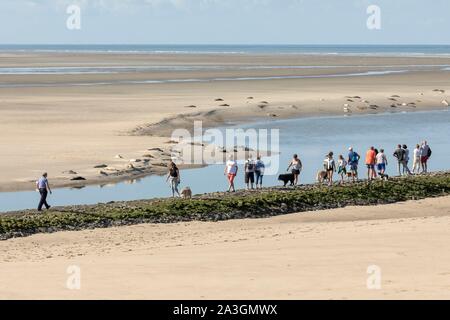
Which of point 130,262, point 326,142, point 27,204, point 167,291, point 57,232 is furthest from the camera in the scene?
point 326,142

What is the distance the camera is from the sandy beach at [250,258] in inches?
695

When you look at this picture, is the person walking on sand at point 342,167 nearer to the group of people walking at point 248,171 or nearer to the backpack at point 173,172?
the group of people walking at point 248,171

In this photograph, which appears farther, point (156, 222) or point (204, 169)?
point (204, 169)

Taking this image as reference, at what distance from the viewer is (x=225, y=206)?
2884 cm

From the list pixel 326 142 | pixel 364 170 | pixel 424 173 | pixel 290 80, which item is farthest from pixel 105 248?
pixel 290 80

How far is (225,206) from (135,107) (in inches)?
1511

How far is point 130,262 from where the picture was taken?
21.2 m

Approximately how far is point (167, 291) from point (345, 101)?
55.6 m

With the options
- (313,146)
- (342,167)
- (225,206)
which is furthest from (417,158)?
(313,146)

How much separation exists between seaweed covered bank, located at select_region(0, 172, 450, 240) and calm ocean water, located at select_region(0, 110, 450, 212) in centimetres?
461

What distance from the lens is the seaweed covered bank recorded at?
87.8 feet

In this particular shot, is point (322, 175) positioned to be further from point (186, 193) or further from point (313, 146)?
point (313, 146)
